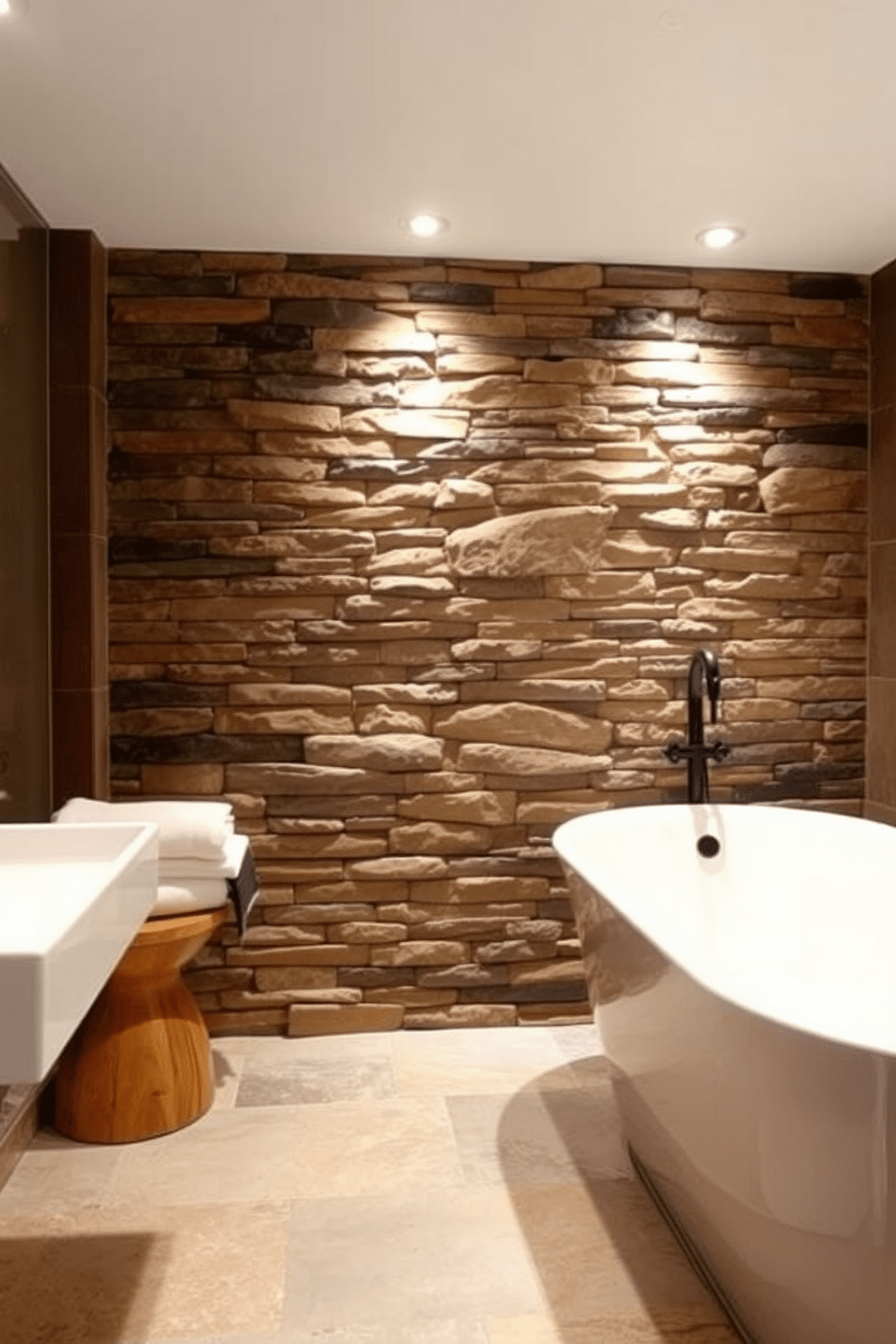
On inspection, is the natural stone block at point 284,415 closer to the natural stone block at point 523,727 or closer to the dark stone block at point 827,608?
the natural stone block at point 523,727

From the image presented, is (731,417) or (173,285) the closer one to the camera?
(173,285)

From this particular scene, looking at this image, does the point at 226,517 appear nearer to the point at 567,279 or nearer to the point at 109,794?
the point at 109,794

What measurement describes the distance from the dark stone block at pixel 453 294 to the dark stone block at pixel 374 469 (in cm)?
51

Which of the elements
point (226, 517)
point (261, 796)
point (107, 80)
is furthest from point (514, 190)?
point (261, 796)

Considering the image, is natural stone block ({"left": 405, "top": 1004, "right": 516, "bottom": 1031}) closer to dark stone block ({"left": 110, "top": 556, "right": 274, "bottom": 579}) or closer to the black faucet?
the black faucet

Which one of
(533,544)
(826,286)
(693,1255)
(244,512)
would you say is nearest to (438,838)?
(533,544)

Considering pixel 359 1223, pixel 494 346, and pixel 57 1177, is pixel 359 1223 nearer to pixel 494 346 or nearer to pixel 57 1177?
pixel 57 1177

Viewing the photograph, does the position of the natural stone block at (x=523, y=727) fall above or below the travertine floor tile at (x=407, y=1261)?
above

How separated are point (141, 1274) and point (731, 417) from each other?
2858 mm

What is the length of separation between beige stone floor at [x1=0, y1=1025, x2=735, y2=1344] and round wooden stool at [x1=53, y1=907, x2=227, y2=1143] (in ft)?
0.19

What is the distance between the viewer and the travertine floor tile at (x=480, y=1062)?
280cm

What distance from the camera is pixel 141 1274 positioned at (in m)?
1.99

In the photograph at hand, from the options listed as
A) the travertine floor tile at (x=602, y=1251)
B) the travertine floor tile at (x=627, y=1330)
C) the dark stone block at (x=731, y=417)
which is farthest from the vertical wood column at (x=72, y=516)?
the dark stone block at (x=731, y=417)

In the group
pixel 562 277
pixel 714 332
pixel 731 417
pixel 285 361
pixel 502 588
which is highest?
pixel 562 277
